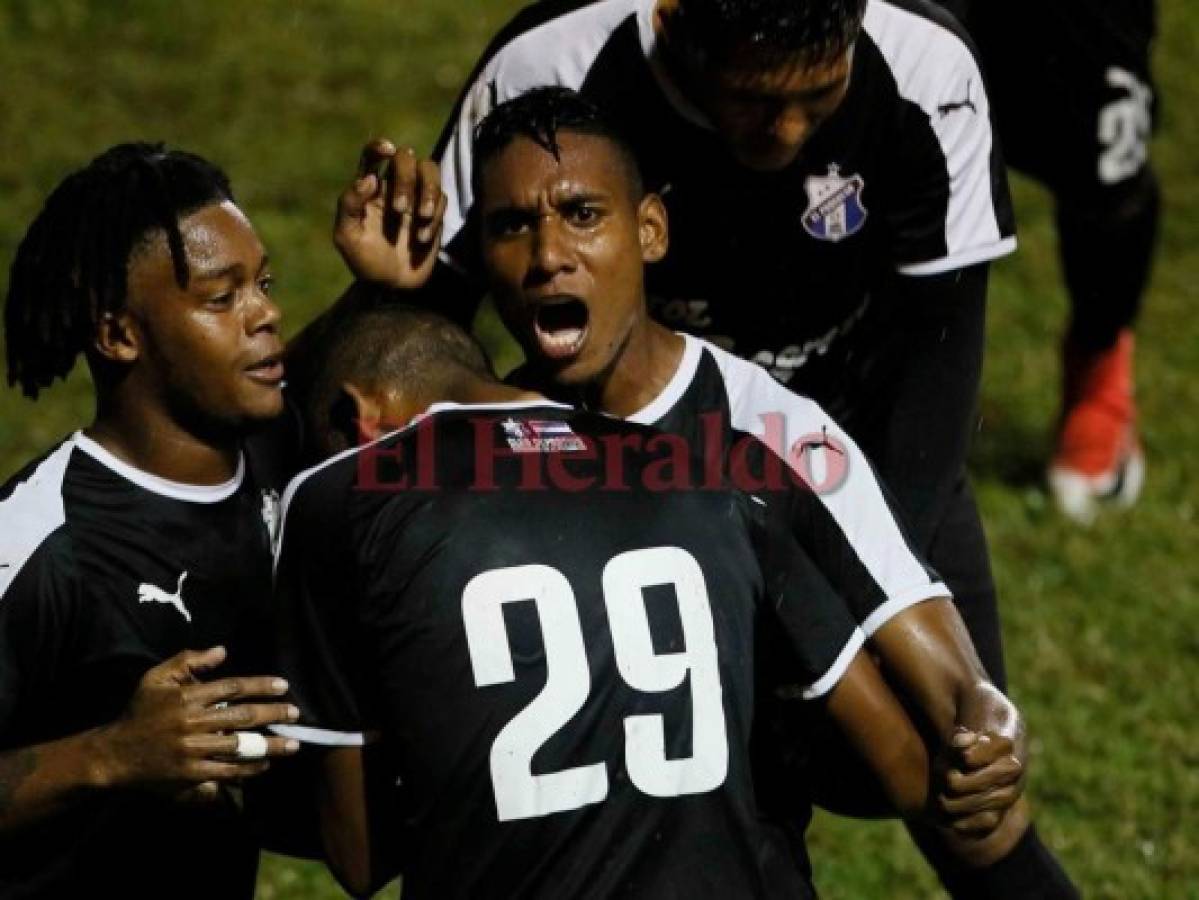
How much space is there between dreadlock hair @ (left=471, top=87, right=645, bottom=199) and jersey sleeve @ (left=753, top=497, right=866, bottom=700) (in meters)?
0.78

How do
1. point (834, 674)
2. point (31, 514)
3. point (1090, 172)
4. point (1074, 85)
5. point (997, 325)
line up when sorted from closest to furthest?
point (834, 674) < point (31, 514) < point (1074, 85) < point (1090, 172) < point (997, 325)

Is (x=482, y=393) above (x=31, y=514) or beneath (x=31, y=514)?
above

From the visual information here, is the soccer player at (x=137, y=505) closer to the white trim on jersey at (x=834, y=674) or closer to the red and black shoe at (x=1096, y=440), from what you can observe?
the white trim on jersey at (x=834, y=674)

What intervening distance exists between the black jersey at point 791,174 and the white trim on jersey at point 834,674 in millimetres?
1182

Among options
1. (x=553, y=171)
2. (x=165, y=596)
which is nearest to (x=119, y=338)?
(x=165, y=596)

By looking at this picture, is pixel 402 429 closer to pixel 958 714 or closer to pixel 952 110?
pixel 958 714

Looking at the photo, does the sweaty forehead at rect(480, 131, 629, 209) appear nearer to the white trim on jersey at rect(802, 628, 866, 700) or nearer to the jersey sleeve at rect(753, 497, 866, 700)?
the jersey sleeve at rect(753, 497, 866, 700)

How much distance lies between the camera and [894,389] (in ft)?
17.4

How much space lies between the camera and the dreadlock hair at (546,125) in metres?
4.61

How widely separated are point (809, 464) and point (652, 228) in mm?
521

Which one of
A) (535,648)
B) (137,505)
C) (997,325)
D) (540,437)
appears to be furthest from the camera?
(997,325)

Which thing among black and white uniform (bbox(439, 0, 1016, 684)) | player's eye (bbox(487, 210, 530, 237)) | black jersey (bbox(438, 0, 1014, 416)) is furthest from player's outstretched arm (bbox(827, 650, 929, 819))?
black jersey (bbox(438, 0, 1014, 416))

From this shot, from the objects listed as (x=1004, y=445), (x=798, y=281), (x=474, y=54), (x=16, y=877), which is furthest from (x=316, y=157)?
(x=16, y=877)

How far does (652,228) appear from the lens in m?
4.81
